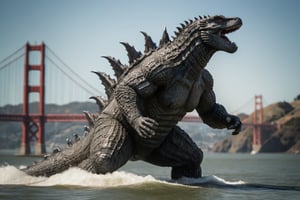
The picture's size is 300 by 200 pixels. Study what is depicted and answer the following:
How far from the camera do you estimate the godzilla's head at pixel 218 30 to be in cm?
559

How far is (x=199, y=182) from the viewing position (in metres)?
6.37

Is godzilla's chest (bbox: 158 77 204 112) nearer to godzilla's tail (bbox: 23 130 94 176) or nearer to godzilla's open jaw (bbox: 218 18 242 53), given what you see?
godzilla's open jaw (bbox: 218 18 242 53)

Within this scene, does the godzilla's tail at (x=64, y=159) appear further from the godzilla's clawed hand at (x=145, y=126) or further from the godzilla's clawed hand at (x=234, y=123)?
the godzilla's clawed hand at (x=234, y=123)

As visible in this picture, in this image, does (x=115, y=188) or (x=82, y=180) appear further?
(x=82, y=180)

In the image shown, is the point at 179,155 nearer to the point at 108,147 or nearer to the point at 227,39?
the point at 108,147

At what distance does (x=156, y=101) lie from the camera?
5875 millimetres

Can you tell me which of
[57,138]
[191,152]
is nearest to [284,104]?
[57,138]

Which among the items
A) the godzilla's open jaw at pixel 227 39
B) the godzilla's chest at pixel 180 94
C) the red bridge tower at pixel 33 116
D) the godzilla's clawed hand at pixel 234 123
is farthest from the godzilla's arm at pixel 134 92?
the red bridge tower at pixel 33 116

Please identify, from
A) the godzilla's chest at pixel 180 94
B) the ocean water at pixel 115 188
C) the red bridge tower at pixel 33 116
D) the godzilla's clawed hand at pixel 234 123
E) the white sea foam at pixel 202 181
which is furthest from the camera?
the red bridge tower at pixel 33 116

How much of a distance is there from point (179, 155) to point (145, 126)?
3.98 ft

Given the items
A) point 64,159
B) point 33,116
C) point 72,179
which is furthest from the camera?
point 33,116

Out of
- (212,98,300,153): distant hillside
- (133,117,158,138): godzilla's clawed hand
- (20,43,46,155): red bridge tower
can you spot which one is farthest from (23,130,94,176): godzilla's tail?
(212,98,300,153): distant hillside

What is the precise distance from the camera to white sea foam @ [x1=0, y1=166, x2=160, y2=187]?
5.73 m

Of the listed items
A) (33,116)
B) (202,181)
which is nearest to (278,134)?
(33,116)
